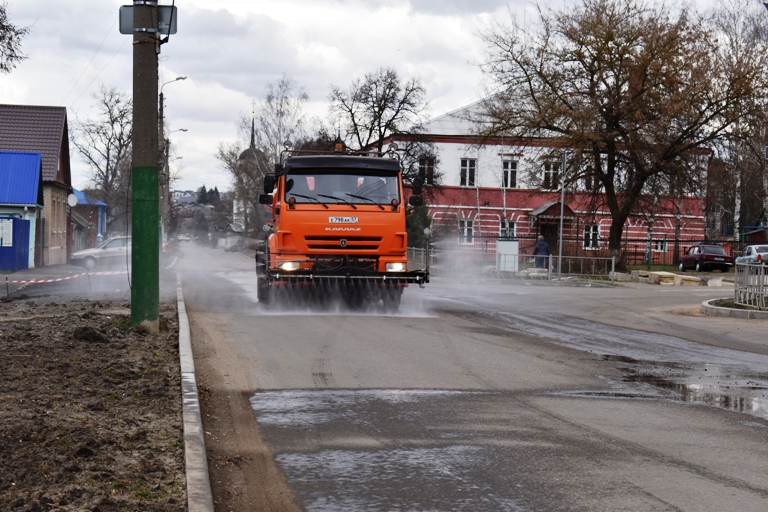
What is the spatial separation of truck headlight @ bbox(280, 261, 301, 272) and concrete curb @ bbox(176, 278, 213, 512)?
21.9ft

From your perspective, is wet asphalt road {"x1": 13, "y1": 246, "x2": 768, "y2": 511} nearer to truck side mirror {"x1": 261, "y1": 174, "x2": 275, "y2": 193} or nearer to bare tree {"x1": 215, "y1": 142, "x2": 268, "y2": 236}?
truck side mirror {"x1": 261, "y1": 174, "x2": 275, "y2": 193}

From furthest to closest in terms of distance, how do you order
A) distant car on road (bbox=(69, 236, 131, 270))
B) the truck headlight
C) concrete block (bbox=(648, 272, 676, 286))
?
distant car on road (bbox=(69, 236, 131, 270))
concrete block (bbox=(648, 272, 676, 286))
the truck headlight

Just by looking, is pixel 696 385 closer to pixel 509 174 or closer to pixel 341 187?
pixel 341 187

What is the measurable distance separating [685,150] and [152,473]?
123ft

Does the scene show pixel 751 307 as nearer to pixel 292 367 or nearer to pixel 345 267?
pixel 345 267

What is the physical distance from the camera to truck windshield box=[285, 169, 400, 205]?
16.6 meters

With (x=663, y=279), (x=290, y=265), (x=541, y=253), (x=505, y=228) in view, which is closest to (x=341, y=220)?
(x=290, y=265)

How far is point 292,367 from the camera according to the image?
1000 cm

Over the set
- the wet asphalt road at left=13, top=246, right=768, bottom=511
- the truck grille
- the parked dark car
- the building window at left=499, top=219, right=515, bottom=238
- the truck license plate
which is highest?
the building window at left=499, top=219, right=515, bottom=238

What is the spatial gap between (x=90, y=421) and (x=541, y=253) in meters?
32.0

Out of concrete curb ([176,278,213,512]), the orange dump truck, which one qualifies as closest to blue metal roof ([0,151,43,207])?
the orange dump truck

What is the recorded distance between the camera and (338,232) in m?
16.3

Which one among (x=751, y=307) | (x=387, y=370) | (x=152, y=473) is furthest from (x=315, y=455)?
(x=751, y=307)

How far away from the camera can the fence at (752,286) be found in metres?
19.3
